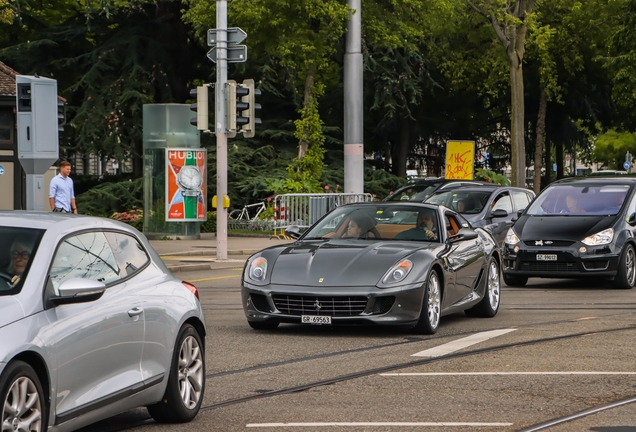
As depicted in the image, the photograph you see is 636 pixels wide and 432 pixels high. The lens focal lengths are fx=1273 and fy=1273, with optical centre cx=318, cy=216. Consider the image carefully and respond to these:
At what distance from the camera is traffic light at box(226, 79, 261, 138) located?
25.2 m

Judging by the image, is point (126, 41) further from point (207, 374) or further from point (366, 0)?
point (207, 374)

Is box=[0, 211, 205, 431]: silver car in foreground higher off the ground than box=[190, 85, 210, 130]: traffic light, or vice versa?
box=[190, 85, 210, 130]: traffic light

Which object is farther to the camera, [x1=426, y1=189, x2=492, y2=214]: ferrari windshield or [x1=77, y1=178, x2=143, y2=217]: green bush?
[x1=77, y1=178, x2=143, y2=217]: green bush

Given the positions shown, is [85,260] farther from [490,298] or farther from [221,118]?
[221,118]

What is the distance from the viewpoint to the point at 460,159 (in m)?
40.1

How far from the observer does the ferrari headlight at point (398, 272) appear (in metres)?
12.2

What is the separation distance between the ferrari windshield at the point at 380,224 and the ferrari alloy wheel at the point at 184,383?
5563 millimetres

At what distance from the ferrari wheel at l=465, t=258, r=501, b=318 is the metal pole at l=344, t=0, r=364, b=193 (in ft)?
62.5

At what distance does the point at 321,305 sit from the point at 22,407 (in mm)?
6432

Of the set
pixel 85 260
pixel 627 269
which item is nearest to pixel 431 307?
pixel 85 260

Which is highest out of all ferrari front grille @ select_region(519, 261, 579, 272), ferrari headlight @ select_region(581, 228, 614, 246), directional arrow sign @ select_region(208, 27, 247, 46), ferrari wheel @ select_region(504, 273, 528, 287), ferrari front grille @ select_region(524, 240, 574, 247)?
directional arrow sign @ select_region(208, 27, 247, 46)

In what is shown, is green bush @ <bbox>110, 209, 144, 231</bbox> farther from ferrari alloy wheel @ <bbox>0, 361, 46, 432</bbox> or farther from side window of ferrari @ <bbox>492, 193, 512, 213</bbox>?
ferrari alloy wheel @ <bbox>0, 361, 46, 432</bbox>

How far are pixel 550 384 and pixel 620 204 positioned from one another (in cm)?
1046

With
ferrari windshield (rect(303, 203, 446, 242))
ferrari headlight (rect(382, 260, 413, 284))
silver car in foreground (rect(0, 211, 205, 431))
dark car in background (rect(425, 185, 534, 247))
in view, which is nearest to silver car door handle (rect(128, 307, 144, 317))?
silver car in foreground (rect(0, 211, 205, 431))
